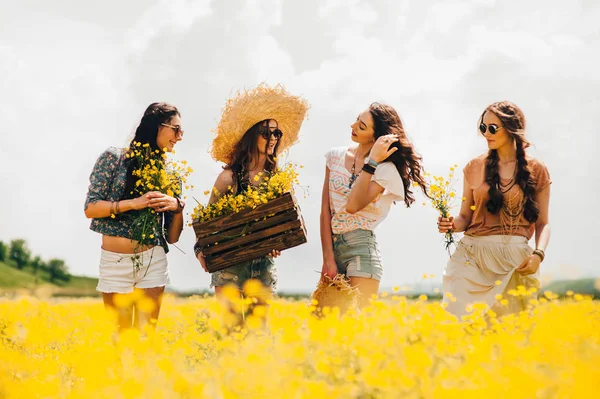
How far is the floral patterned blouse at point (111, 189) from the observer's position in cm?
584

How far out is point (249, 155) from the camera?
6285 mm

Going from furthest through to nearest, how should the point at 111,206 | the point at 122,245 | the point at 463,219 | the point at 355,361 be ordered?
the point at 463,219, the point at 122,245, the point at 111,206, the point at 355,361

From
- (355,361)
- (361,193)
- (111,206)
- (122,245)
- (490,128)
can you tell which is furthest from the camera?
(490,128)

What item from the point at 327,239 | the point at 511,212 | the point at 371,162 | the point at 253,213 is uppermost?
the point at 371,162

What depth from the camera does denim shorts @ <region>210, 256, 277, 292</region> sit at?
Answer: 19.8 feet

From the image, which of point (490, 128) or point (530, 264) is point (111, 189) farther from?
point (530, 264)

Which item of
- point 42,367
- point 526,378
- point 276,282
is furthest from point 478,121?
point 42,367

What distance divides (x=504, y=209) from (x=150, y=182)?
11.6 feet

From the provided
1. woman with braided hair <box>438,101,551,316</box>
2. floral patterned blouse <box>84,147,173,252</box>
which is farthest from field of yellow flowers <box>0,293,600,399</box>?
floral patterned blouse <box>84,147,173,252</box>

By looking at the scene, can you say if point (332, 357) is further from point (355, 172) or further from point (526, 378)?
point (355, 172)

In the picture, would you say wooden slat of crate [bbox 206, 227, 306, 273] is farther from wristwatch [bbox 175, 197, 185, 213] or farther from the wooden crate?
wristwatch [bbox 175, 197, 185, 213]

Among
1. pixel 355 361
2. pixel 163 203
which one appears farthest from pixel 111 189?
pixel 355 361

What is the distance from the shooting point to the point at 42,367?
18.3 feet

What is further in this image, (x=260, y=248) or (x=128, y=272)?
(x=260, y=248)
